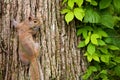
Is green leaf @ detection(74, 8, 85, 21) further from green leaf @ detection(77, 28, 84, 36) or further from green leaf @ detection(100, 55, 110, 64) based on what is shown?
green leaf @ detection(100, 55, 110, 64)

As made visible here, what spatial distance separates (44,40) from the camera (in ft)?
10.7

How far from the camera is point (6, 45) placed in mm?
3279

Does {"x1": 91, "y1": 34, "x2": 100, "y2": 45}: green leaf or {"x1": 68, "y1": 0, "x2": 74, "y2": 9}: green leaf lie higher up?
{"x1": 68, "y1": 0, "x2": 74, "y2": 9}: green leaf

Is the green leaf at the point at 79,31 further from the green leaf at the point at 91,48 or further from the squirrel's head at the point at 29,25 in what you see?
the squirrel's head at the point at 29,25

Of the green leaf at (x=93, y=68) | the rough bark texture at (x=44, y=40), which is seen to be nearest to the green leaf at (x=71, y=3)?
the rough bark texture at (x=44, y=40)

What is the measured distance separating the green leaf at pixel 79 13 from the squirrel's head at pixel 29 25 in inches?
14.9

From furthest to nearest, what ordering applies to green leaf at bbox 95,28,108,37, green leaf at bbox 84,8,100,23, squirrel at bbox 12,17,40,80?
green leaf at bbox 95,28,108,37
green leaf at bbox 84,8,100,23
squirrel at bbox 12,17,40,80

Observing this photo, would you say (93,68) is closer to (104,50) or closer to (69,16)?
(104,50)

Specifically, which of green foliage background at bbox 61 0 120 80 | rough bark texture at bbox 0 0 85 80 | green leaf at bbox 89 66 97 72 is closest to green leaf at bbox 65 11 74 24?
green foliage background at bbox 61 0 120 80

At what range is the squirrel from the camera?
10.2ft

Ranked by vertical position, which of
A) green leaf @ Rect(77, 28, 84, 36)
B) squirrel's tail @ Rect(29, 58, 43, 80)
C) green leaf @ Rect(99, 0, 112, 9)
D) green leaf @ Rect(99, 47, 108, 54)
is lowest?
squirrel's tail @ Rect(29, 58, 43, 80)

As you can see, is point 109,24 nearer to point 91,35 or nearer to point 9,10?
point 91,35

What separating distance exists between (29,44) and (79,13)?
570mm

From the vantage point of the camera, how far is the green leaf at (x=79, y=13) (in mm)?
3129
